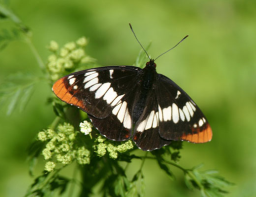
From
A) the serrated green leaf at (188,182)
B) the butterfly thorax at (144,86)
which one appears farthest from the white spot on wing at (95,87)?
the serrated green leaf at (188,182)

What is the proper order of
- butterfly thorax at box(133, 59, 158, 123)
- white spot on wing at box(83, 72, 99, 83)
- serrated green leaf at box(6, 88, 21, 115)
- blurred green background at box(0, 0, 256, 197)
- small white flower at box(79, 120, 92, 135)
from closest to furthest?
small white flower at box(79, 120, 92, 135) < white spot on wing at box(83, 72, 99, 83) < butterfly thorax at box(133, 59, 158, 123) < serrated green leaf at box(6, 88, 21, 115) < blurred green background at box(0, 0, 256, 197)

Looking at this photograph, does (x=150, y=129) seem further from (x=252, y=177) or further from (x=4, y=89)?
(x=252, y=177)

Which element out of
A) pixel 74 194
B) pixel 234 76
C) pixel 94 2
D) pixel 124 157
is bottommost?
pixel 74 194

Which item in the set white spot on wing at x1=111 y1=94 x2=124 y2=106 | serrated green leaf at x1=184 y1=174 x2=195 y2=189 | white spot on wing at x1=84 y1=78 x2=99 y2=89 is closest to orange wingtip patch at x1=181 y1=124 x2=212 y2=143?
serrated green leaf at x1=184 y1=174 x2=195 y2=189

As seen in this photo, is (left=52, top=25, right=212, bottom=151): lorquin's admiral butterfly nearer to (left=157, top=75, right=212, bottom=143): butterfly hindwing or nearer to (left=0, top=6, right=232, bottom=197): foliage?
(left=157, top=75, right=212, bottom=143): butterfly hindwing

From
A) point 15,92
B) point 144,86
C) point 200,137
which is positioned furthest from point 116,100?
point 15,92

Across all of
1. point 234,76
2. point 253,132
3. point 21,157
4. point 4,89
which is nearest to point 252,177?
point 253,132
